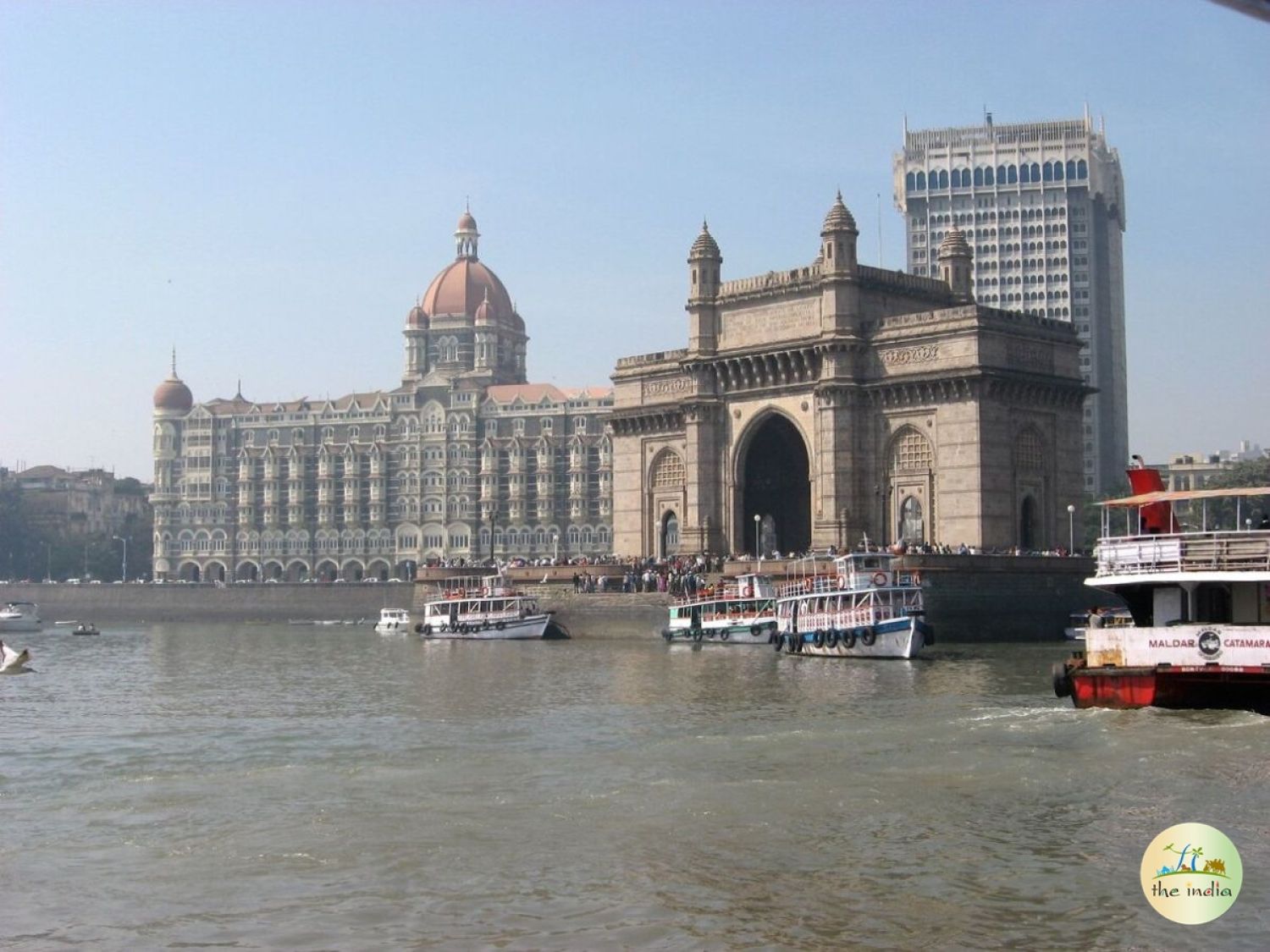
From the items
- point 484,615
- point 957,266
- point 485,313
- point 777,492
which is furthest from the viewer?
point 485,313

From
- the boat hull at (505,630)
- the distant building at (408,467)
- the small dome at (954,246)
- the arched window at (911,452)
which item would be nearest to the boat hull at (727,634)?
the boat hull at (505,630)

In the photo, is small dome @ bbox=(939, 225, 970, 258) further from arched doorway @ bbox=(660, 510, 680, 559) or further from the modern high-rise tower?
the modern high-rise tower

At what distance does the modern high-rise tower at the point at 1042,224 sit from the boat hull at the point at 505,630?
78.8 meters

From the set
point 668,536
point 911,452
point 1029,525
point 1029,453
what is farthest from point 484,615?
point 1029,453

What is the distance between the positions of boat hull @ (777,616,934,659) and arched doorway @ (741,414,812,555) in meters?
24.6

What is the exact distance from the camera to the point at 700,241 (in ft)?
263

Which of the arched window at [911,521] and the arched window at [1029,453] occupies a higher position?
the arched window at [1029,453]

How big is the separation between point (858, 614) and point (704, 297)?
28220 mm

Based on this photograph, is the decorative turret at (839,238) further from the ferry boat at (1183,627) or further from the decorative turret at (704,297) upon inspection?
the ferry boat at (1183,627)

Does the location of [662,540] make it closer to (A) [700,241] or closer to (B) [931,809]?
(A) [700,241]

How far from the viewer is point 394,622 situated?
8612 centimetres

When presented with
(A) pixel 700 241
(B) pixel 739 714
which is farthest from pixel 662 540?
(B) pixel 739 714

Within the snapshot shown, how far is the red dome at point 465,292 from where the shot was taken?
147000 mm

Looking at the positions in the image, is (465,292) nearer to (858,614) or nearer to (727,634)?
(727,634)
